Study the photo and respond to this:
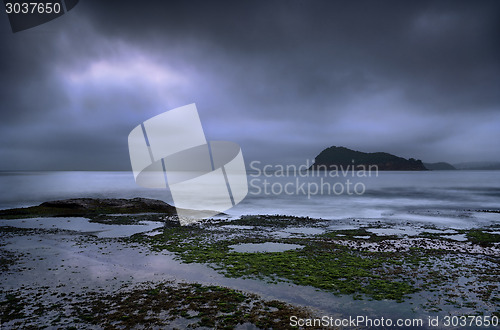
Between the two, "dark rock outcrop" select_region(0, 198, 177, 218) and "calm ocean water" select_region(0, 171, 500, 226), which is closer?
"dark rock outcrop" select_region(0, 198, 177, 218)

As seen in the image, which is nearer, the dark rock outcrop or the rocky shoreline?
the rocky shoreline

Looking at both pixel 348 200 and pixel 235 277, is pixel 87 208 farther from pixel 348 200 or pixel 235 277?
pixel 348 200

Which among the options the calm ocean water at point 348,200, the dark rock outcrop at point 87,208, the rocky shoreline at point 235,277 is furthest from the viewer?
the calm ocean water at point 348,200

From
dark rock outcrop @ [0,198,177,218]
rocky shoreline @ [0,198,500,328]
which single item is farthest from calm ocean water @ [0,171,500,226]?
rocky shoreline @ [0,198,500,328]

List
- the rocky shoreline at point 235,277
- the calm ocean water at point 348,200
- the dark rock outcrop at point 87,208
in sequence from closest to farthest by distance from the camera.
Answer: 1. the rocky shoreline at point 235,277
2. the dark rock outcrop at point 87,208
3. the calm ocean water at point 348,200

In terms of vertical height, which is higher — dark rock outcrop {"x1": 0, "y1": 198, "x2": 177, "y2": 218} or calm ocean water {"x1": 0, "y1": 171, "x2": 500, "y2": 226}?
dark rock outcrop {"x1": 0, "y1": 198, "x2": 177, "y2": 218}

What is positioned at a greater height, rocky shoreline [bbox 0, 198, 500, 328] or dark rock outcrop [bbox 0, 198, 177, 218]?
dark rock outcrop [bbox 0, 198, 177, 218]

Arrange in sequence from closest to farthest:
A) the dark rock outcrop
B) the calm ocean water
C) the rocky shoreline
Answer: the rocky shoreline < the dark rock outcrop < the calm ocean water

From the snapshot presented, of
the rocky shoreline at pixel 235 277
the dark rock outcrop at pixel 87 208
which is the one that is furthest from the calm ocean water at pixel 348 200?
the rocky shoreline at pixel 235 277

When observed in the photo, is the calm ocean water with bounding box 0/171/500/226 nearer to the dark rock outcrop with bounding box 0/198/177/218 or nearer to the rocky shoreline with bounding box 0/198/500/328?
the dark rock outcrop with bounding box 0/198/177/218

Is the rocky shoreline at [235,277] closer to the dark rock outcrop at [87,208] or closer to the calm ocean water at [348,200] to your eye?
the dark rock outcrop at [87,208]

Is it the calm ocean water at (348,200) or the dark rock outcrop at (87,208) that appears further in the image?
the calm ocean water at (348,200)

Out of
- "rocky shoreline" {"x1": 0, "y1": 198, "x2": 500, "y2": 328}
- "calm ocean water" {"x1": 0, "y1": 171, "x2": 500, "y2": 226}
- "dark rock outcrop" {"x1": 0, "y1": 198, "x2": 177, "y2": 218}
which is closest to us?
"rocky shoreline" {"x1": 0, "y1": 198, "x2": 500, "y2": 328}

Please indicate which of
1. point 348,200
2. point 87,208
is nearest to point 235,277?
point 87,208
